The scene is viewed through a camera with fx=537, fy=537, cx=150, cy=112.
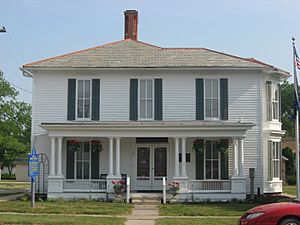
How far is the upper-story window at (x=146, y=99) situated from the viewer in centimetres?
2691

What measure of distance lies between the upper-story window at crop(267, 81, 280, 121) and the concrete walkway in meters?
8.71

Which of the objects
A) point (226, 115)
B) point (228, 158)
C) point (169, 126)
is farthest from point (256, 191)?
point (169, 126)

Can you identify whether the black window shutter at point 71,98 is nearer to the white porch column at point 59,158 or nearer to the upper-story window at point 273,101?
the white porch column at point 59,158

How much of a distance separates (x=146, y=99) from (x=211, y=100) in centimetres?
326

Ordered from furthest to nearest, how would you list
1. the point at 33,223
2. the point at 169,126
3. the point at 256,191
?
the point at 256,191, the point at 169,126, the point at 33,223

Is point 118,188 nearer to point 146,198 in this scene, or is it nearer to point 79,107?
point 146,198

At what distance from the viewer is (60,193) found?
25.4 m

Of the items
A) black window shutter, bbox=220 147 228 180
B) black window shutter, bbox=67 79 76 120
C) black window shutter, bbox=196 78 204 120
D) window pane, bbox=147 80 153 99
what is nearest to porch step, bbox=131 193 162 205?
black window shutter, bbox=220 147 228 180

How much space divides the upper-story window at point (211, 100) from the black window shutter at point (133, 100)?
3.50 meters

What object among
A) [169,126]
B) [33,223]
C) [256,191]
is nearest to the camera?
[33,223]

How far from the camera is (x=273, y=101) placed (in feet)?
93.7

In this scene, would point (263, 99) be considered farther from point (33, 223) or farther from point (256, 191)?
point (33, 223)

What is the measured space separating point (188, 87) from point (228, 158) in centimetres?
408

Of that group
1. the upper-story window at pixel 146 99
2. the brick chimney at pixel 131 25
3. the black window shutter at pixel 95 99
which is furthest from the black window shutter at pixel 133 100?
the brick chimney at pixel 131 25
